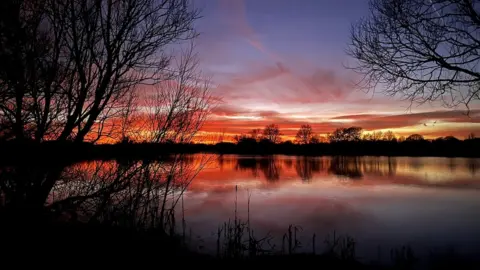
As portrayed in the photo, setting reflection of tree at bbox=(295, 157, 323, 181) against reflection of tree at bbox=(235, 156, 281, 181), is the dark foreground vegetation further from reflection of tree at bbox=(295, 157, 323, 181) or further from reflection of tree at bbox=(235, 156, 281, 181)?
reflection of tree at bbox=(295, 157, 323, 181)

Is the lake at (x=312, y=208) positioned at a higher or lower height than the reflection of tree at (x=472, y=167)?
lower

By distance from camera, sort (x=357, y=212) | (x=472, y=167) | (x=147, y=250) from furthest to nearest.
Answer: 1. (x=472, y=167)
2. (x=357, y=212)
3. (x=147, y=250)

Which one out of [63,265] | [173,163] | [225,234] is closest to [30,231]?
[63,265]

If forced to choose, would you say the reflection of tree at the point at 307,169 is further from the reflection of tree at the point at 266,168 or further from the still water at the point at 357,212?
the still water at the point at 357,212

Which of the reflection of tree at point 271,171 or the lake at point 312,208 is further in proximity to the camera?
the reflection of tree at point 271,171

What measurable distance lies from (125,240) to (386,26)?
6926 mm

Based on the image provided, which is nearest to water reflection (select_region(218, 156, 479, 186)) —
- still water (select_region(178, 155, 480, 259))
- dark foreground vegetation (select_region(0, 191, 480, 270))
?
still water (select_region(178, 155, 480, 259))

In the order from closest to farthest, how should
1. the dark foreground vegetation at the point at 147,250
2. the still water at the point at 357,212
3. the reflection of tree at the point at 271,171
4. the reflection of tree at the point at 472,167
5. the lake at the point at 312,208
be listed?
1. the dark foreground vegetation at the point at 147,250
2. the lake at the point at 312,208
3. the still water at the point at 357,212
4. the reflection of tree at the point at 271,171
5. the reflection of tree at the point at 472,167

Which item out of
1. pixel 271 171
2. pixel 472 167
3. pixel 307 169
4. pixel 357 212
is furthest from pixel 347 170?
pixel 357 212

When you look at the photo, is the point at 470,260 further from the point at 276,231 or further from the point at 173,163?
the point at 173,163

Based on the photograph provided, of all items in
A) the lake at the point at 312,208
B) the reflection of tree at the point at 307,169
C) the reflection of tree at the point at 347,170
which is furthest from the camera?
the reflection of tree at the point at 347,170

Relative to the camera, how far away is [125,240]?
734 cm

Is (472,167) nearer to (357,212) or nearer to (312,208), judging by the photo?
(357,212)

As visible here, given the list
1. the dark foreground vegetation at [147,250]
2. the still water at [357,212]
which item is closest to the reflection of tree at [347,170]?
the still water at [357,212]
